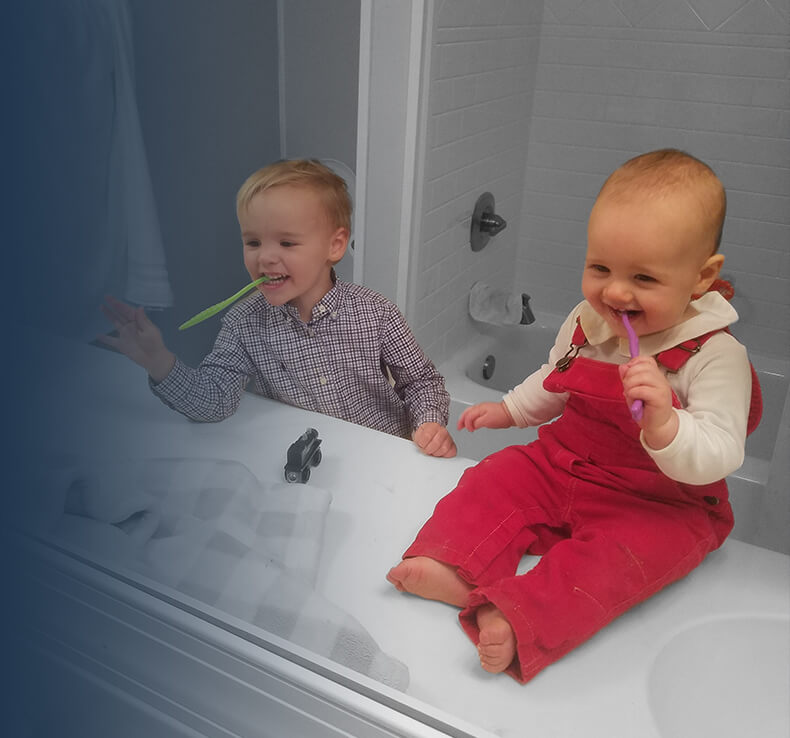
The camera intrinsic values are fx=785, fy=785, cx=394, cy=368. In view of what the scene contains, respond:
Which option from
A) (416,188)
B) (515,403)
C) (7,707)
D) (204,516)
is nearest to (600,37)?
(416,188)

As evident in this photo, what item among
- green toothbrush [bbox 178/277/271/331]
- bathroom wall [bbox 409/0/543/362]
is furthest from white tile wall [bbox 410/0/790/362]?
green toothbrush [bbox 178/277/271/331]

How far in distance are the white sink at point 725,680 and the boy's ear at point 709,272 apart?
317 millimetres

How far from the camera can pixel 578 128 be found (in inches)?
38.1

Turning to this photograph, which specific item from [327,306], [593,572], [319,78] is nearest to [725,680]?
[593,572]

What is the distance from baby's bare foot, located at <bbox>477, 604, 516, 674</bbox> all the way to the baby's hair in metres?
0.35

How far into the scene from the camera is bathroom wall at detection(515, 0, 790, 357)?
899 millimetres

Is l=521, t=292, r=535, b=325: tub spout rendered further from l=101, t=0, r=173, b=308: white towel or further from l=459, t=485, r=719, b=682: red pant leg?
l=101, t=0, r=173, b=308: white towel

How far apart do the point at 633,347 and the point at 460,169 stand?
319mm

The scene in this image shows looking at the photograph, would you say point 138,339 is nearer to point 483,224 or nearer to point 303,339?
point 303,339

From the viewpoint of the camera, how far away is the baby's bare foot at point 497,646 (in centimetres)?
64

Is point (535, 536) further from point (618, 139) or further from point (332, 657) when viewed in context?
point (618, 139)

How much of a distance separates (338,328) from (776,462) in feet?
2.54

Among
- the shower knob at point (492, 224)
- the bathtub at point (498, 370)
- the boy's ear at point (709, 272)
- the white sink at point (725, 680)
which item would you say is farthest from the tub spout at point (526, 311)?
the white sink at point (725, 680)

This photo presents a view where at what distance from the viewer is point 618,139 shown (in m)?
1.05
